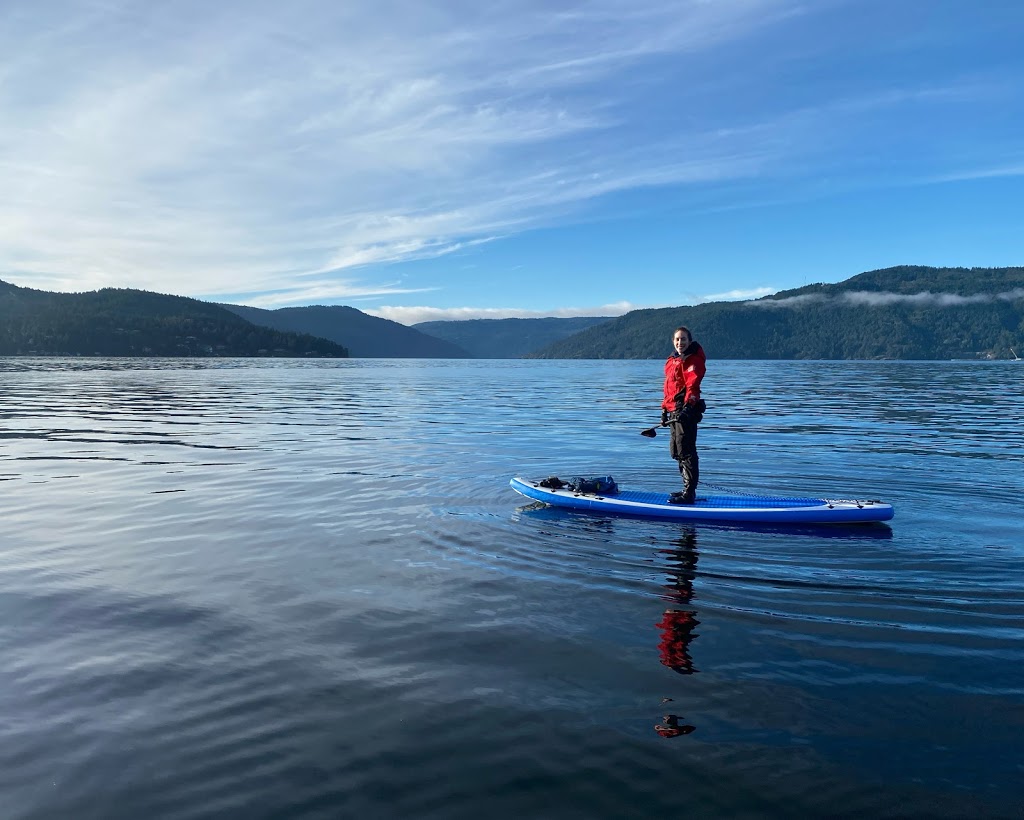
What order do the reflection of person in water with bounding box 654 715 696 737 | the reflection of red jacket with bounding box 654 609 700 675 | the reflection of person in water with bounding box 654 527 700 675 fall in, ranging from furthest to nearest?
the reflection of person in water with bounding box 654 527 700 675, the reflection of red jacket with bounding box 654 609 700 675, the reflection of person in water with bounding box 654 715 696 737

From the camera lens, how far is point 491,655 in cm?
717

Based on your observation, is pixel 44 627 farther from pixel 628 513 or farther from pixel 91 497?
pixel 628 513

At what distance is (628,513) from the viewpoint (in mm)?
13914

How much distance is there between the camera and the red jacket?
13906mm

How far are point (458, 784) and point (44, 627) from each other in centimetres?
564

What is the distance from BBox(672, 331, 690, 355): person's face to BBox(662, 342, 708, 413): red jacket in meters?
0.09

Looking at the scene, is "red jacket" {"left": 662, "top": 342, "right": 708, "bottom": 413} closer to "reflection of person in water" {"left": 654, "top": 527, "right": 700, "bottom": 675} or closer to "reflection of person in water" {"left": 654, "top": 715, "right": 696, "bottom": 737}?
"reflection of person in water" {"left": 654, "top": 527, "right": 700, "bottom": 675}

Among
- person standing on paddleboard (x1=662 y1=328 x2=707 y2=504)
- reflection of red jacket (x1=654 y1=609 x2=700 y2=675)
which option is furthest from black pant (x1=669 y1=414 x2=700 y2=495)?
reflection of red jacket (x1=654 y1=609 x2=700 y2=675)

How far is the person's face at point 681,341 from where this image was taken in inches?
553

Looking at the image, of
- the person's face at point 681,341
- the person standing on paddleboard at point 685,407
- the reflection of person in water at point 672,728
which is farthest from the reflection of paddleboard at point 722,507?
the reflection of person in water at point 672,728

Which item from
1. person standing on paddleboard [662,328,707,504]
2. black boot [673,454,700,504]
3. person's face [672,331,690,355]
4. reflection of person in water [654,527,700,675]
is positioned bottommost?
reflection of person in water [654,527,700,675]

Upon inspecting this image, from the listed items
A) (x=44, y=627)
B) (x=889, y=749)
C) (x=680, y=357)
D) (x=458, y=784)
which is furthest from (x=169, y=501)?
(x=889, y=749)

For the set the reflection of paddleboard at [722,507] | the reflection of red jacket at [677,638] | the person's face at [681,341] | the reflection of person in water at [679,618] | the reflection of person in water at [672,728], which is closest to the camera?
the reflection of person in water at [672,728]

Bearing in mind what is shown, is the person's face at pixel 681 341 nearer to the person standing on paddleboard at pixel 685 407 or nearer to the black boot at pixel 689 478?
the person standing on paddleboard at pixel 685 407
